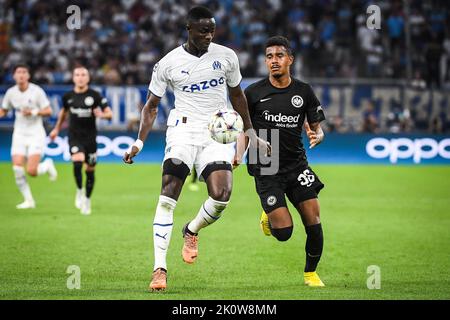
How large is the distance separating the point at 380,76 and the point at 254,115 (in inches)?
780

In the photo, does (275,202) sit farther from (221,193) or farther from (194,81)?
(194,81)

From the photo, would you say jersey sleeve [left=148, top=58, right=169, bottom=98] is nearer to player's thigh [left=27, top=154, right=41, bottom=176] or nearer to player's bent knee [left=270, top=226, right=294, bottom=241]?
player's bent knee [left=270, top=226, right=294, bottom=241]

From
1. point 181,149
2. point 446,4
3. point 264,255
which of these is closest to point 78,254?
point 264,255

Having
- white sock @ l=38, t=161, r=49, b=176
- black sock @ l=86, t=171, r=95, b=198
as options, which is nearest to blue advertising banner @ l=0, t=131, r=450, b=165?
white sock @ l=38, t=161, r=49, b=176

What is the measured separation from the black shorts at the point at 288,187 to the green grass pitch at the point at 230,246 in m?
0.86

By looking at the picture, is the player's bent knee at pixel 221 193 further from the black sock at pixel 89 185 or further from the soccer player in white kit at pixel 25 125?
the soccer player in white kit at pixel 25 125

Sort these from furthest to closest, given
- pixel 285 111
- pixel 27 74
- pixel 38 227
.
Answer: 1. pixel 27 74
2. pixel 38 227
3. pixel 285 111

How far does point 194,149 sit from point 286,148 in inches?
44.0

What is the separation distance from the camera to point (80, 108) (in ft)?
55.8

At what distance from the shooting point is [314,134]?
975 cm

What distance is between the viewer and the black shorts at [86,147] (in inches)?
665

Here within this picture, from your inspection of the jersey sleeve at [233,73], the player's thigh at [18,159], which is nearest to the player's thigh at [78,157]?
the player's thigh at [18,159]

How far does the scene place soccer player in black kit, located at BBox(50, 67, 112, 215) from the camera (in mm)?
16859
